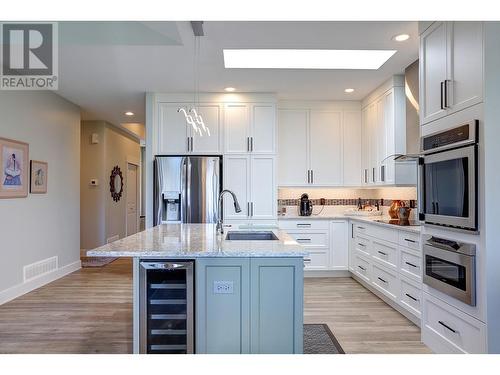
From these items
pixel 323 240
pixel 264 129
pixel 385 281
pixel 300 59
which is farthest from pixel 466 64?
pixel 323 240

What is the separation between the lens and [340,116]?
5.33 metres

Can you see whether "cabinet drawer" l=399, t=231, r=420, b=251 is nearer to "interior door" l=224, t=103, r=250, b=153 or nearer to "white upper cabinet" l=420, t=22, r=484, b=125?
"white upper cabinet" l=420, t=22, r=484, b=125

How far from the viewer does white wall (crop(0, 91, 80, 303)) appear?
4059 millimetres

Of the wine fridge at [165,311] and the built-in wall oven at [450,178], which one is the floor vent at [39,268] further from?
the built-in wall oven at [450,178]

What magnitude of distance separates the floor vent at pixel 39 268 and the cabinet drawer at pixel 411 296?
13.8 ft

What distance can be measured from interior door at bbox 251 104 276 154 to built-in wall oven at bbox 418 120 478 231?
7.81 ft

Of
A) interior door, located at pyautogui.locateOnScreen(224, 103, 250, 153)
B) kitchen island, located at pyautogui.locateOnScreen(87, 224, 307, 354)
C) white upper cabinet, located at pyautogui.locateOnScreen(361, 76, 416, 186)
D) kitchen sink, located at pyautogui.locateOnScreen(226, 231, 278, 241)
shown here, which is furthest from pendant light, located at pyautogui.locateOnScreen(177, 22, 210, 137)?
white upper cabinet, located at pyautogui.locateOnScreen(361, 76, 416, 186)

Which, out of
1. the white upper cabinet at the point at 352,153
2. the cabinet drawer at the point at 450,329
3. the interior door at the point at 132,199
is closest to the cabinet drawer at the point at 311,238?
the white upper cabinet at the point at 352,153

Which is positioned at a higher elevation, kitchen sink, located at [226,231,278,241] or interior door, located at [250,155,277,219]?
interior door, located at [250,155,277,219]

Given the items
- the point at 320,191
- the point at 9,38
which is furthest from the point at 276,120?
the point at 9,38

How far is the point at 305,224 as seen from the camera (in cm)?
498

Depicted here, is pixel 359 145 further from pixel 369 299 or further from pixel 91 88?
pixel 91 88

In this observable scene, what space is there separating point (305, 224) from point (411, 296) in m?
1.90
